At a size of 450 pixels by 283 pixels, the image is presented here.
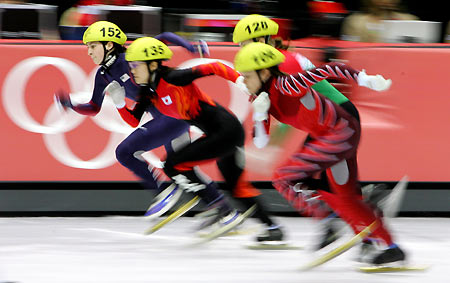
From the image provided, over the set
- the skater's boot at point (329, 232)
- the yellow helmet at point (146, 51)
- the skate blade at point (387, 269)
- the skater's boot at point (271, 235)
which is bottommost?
the skater's boot at point (271, 235)

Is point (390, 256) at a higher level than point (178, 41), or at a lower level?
lower

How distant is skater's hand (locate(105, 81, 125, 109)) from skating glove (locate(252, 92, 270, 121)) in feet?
5.57

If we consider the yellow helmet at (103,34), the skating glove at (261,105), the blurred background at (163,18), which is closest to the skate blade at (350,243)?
the skating glove at (261,105)

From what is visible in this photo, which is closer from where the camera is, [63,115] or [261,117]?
[261,117]

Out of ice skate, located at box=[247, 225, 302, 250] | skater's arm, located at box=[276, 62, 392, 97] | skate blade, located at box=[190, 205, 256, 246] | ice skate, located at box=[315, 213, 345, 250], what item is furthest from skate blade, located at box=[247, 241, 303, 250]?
skater's arm, located at box=[276, 62, 392, 97]

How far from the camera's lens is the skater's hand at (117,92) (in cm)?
593

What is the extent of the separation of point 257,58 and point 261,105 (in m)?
0.29

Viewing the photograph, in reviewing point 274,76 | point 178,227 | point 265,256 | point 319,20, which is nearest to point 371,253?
point 265,256

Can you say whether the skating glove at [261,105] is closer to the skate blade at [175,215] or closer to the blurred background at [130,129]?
the skate blade at [175,215]

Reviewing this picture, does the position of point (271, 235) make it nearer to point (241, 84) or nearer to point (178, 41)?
point (241, 84)

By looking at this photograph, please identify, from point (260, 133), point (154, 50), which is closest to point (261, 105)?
point (260, 133)

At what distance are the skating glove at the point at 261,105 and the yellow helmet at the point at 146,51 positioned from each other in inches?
50.7

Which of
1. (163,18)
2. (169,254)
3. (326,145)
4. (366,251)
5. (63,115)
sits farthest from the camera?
(163,18)

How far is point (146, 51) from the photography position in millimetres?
5562
